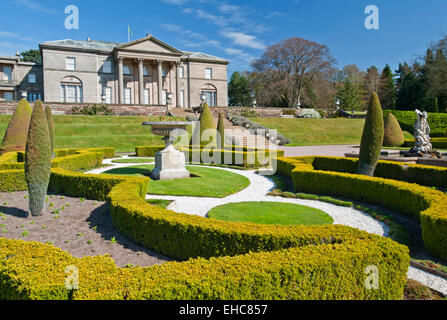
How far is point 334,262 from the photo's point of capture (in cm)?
347

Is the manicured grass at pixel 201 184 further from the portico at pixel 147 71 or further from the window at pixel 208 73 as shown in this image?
the window at pixel 208 73

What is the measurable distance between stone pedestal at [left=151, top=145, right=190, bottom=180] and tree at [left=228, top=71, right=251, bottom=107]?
63862mm

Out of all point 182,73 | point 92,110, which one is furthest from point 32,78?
point 182,73

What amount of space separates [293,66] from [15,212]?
178 ft

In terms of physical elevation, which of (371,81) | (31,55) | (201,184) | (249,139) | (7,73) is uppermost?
(31,55)

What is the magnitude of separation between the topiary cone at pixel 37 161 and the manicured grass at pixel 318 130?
2500 cm

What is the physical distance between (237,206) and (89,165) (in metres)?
10.8

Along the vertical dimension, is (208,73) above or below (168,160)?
above

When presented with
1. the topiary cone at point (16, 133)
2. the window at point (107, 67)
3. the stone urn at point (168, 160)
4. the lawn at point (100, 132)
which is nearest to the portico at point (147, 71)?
the window at point (107, 67)

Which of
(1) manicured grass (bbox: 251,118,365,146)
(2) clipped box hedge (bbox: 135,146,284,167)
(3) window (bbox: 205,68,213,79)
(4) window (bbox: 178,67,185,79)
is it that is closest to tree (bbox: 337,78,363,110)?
(1) manicured grass (bbox: 251,118,365,146)

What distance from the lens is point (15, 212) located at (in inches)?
314

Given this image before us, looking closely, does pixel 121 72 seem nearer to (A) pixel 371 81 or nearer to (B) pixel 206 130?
(B) pixel 206 130
